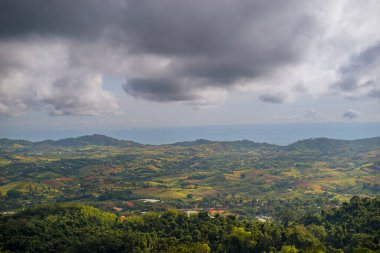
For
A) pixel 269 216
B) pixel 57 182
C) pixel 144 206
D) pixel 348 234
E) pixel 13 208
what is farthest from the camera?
pixel 57 182

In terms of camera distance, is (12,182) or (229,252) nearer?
(229,252)

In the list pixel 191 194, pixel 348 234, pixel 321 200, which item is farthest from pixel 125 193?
pixel 348 234

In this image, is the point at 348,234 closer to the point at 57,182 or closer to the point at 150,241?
the point at 150,241

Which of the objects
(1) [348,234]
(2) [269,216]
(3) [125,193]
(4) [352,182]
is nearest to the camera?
(1) [348,234]

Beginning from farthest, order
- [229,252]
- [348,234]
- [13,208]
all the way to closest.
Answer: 1. [13,208]
2. [348,234]
3. [229,252]

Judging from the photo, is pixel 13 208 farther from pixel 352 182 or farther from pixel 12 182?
pixel 352 182

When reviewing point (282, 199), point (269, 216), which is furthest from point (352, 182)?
point (269, 216)
